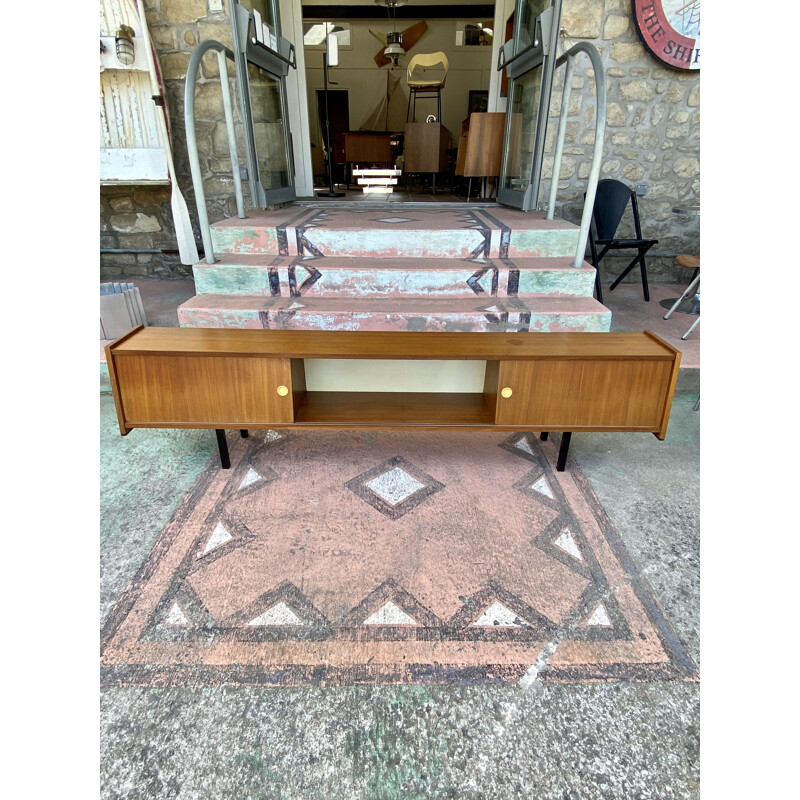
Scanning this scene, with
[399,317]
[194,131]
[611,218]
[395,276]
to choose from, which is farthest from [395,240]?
[611,218]

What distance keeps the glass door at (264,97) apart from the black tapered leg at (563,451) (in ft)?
7.34

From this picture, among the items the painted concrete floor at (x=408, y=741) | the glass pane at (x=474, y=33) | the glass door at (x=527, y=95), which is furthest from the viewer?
the glass pane at (x=474, y=33)

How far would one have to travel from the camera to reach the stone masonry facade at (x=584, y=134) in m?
3.07

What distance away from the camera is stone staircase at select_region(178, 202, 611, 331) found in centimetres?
203

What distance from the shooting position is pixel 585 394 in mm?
1545

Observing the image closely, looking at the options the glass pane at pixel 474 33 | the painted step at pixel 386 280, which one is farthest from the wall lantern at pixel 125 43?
the glass pane at pixel 474 33

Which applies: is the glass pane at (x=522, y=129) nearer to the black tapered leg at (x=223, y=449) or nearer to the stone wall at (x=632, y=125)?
the stone wall at (x=632, y=125)

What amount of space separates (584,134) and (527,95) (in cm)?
49

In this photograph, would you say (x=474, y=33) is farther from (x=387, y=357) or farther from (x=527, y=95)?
(x=387, y=357)

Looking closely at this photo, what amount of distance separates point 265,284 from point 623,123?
9.16 ft

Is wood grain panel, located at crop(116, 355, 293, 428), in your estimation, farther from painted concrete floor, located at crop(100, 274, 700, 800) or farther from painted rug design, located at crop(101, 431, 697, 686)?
painted concrete floor, located at crop(100, 274, 700, 800)

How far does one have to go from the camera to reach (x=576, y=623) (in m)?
1.22

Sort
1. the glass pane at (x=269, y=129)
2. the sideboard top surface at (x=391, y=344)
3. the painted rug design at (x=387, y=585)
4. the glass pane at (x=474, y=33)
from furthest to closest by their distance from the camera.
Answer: the glass pane at (x=474, y=33), the glass pane at (x=269, y=129), the sideboard top surface at (x=391, y=344), the painted rug design at (x=387, y=585)

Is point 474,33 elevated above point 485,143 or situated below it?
above
